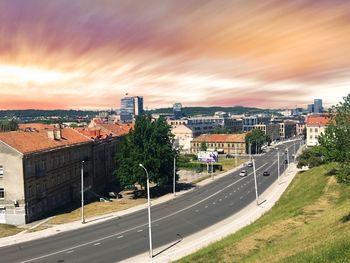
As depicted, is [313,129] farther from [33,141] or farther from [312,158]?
[33,141]

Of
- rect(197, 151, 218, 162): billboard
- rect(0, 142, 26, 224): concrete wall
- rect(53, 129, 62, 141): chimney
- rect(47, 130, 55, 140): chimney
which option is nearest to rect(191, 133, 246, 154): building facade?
rect(197, 151, 218, 162): billboard

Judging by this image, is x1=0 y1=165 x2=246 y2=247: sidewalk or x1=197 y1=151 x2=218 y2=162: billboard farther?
x1=197 y1=151 x2=218 y2=162: billboard

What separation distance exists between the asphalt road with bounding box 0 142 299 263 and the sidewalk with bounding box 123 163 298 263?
3.92ft

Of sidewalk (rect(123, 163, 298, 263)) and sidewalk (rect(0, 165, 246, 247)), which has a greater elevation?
sidewalk (rect(123, 163, 298, 263))

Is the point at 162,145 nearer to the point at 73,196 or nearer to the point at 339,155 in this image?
the point at 73,196

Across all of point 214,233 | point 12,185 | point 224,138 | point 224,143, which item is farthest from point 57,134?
point 224,138

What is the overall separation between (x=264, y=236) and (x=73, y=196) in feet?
151

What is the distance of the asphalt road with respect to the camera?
4153 centimetres

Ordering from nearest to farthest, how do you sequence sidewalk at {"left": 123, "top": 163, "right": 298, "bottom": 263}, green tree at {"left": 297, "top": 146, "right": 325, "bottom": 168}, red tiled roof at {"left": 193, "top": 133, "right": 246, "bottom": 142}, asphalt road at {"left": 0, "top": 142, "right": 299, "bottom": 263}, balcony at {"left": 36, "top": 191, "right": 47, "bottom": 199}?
sidewalk at {"left": 123, "top": 163, "right": 298, "bottom": 263} → asphalt road at {"left": 0, "top": 142, "right": 299, "bottom": 263} → balcony at {"left": 36, "top": 191, "right": 47, "bottom": 199} → green tree at {"left": 297, "top": 146, "right": 325, "bottom": 168} → red tiled roof at {"left": 193, "top": 133, "right": 246, "bottom": 142}

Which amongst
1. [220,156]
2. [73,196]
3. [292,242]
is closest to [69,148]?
[73,196]

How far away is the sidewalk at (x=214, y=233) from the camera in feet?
131

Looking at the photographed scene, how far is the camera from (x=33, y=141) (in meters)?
65.7

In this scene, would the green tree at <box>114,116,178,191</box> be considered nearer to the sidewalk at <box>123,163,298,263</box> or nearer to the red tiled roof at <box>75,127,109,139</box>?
the red tiled roof at <box>75,127,109,139</box>

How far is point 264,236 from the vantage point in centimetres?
3919
